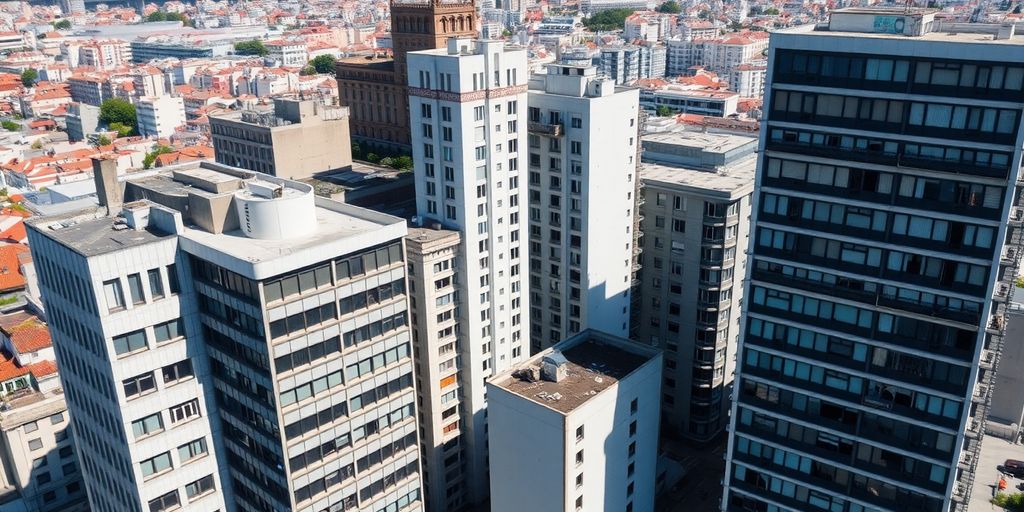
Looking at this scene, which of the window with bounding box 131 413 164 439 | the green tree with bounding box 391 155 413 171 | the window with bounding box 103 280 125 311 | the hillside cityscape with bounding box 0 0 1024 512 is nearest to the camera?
the hillside cityscape with bounding box 0 0 1024 512

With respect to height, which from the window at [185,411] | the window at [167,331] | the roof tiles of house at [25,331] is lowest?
the roof tiles of house at [25,331]

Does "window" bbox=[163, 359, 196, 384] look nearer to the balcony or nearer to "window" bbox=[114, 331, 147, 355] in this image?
"window" bbox=[114, 331, 147, 355]

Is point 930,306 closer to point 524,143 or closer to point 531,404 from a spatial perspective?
point 531,404

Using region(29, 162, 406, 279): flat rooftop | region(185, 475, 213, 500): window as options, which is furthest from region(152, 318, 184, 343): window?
region(185, 475, 213, 500): window

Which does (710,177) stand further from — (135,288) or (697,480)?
(135,288)

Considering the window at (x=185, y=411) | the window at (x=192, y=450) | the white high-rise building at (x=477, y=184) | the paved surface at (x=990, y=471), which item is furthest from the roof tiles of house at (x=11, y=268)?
the paved surface at (x=990, y=471)

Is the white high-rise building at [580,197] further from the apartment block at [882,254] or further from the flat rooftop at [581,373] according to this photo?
the apartment block at [882,254]
